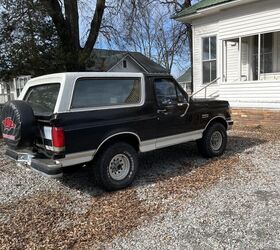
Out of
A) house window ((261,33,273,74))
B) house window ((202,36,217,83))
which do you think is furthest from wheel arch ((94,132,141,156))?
house window ((202,36,217,83))

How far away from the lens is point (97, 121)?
533cm

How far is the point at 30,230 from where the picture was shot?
4.30m

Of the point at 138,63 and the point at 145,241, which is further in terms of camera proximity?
the point at 138,63

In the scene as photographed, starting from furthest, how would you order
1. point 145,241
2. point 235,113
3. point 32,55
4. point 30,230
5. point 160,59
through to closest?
point 160,59
point 32,55
point 235,113
point 30,230
point 145,241

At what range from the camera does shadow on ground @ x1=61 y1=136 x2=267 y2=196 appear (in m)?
6.09

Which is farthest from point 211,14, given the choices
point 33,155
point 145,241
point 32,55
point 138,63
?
point 138,63

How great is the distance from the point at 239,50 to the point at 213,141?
6905 mm

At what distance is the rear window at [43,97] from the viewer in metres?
5.33

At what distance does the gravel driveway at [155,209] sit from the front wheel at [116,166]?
20 centimetres

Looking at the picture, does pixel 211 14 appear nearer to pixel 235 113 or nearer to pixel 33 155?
pixel 235 113

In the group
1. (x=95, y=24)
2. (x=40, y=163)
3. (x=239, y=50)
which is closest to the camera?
(x=40, y=163)

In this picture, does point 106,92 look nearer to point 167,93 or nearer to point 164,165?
point 167,93

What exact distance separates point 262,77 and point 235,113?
223cm

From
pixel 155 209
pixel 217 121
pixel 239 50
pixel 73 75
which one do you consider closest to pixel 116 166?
pixel 155 209
